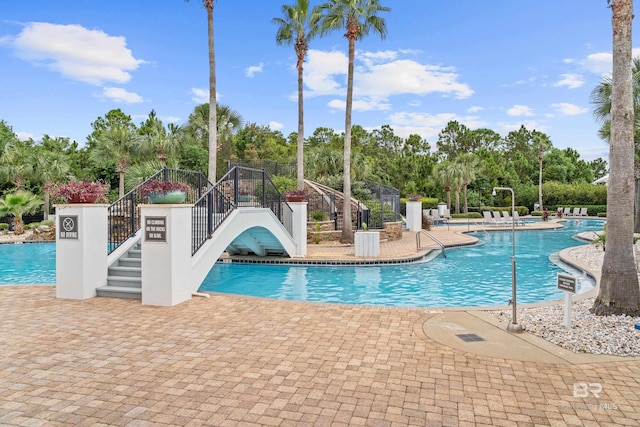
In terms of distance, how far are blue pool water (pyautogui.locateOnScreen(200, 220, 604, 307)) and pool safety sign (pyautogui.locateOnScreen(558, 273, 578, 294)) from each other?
10.5 ft

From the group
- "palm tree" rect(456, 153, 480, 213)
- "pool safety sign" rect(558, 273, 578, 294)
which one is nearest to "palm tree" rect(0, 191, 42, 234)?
"pool safety sign" rect(558, 273, 578, 294)

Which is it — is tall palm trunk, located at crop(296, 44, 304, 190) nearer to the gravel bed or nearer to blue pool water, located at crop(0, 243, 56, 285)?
blue pool water, located at crop(0, 243, 56, 285)

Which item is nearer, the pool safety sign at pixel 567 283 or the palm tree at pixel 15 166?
the pool safety sign at pixel 567 283

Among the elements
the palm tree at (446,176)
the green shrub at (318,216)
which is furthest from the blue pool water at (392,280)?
the palm tree at (446,176)

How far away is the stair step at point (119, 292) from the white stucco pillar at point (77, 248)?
14 cm

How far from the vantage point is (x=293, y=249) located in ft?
44.2

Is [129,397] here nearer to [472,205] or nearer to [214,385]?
[214,385]

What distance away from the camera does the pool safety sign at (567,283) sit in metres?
5.30

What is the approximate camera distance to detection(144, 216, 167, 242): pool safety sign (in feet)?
22.9

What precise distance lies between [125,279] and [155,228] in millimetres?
1599

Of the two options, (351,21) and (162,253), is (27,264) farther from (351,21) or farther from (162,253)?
(351,21)

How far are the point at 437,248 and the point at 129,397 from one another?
13.8 m

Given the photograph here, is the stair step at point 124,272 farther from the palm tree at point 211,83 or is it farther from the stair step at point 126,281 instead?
the palm tree at point 211,83

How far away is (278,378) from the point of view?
13.0 ft
